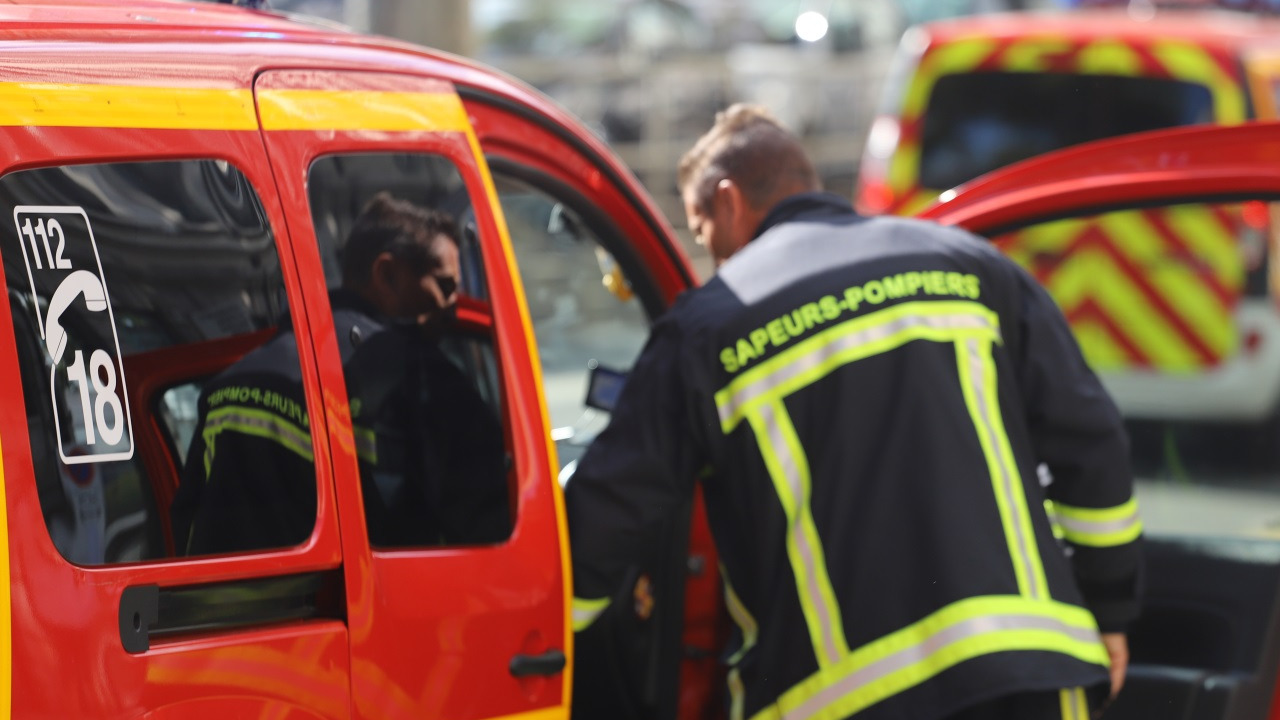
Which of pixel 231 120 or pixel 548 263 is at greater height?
pixel 231 120

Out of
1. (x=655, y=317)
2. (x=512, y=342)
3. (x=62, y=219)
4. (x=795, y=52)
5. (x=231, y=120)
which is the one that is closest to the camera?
(x=62, y=219)

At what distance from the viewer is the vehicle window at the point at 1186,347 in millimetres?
4230

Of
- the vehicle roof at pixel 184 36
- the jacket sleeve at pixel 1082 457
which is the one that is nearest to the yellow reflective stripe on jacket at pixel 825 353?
the jacket sleeve at pixel 1082 457

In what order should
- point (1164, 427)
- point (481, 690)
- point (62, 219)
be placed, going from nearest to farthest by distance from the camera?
point (62, 219), point (481, 690), point (1164, 427)

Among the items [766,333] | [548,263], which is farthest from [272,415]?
[548,263]

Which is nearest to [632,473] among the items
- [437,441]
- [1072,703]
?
[437,441]

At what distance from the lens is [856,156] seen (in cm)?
1282

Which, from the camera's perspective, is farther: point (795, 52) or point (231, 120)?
point (795, 52)

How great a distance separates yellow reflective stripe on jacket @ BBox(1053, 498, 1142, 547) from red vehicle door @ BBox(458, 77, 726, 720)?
60 centimetres

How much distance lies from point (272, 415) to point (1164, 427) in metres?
3.09

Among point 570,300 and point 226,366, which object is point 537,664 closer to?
point 226,366

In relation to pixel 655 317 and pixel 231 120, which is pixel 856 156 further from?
pixel 231 120

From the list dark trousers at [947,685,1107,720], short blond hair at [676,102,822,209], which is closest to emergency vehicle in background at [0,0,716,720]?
short blond hair at [676,102,822,209]

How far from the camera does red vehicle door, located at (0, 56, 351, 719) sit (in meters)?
1.76
